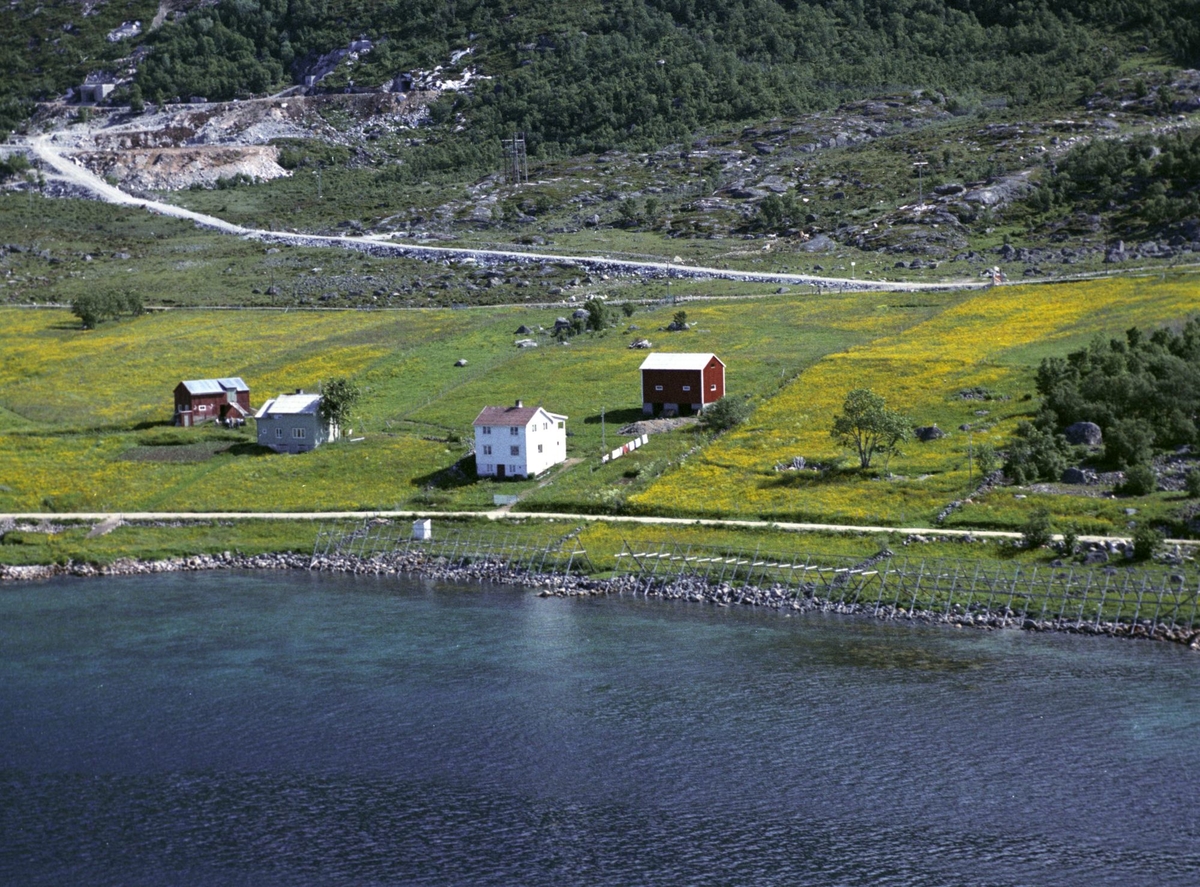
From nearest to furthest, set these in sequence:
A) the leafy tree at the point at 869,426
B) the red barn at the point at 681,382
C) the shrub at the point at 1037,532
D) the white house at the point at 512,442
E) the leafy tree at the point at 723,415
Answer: the shrub at the point at 1037,532
the leafy tree at the point at 869,426
the white house at the point at 512,442
the leafy tree at the point at 723,415
the red barn at the point at 681,382

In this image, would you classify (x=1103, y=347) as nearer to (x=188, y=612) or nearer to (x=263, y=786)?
(x=188, y=612)

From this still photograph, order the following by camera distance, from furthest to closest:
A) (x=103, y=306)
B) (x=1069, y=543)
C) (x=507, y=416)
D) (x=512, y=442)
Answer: (x=103, y=306)
(x=507, y=416)
(x=512, y=442)
(x=1069, y=543)

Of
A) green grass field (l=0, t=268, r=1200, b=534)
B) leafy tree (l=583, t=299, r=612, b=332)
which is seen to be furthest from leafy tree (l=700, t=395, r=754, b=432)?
leafy tree (l=583, t=299, r=612, b=332)

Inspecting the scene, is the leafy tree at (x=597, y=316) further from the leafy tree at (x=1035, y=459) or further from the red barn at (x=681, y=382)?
the leafy tree at (x=1035, y=459)

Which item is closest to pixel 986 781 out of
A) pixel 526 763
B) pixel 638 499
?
pixel 526 763

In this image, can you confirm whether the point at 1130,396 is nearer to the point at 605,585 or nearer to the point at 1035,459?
the point at 1035,459

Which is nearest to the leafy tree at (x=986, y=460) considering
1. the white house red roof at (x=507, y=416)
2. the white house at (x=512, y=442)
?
the white house at (x=512, y=442)

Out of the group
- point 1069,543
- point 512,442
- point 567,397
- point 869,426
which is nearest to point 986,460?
point 869,426
